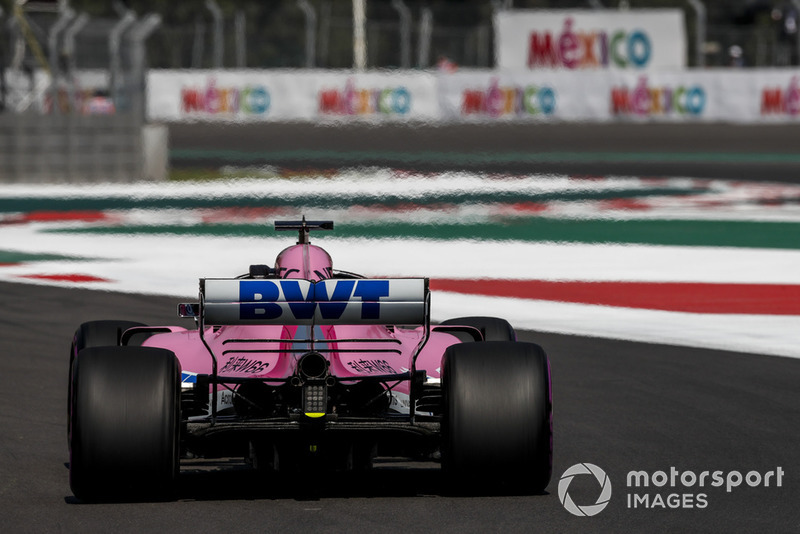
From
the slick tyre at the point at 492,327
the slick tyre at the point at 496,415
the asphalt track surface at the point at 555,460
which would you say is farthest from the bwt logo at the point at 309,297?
the slick tyre at the point at 492,327

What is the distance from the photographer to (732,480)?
6395 mm

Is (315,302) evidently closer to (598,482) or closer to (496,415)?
(496,415)

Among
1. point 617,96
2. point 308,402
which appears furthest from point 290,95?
point 308,402

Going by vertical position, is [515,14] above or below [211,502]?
above

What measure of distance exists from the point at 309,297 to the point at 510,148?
1055 inches

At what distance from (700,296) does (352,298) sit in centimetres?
733

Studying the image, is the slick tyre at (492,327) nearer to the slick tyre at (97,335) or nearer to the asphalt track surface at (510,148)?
the slick tyre at (97,335)

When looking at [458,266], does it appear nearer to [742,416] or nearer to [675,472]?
[742,416]

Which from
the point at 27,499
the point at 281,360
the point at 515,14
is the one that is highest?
the point at 515,14

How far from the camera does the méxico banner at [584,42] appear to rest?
1583 inches

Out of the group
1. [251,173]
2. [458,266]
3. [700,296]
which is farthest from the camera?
[251,173]

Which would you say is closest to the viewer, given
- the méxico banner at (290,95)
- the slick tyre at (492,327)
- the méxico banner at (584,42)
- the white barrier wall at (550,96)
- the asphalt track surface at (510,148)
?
the slick tyre at (492,327)

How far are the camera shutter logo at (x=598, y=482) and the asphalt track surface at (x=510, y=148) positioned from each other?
67.3 feet

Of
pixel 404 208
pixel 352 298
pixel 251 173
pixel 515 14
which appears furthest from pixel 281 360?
pixel 515 14
